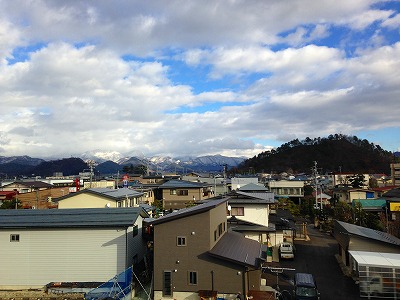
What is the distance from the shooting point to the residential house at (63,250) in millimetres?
18219

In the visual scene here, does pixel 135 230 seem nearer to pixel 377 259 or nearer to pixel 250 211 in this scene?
pixel 250 211

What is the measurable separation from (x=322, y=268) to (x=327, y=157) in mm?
115809

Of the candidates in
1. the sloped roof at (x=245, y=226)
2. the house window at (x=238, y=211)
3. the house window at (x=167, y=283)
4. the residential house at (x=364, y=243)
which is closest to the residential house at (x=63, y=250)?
the house window at (x=167, y=283)

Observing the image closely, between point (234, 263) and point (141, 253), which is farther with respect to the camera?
point (141, 253)

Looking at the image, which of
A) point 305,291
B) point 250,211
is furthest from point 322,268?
point 305,291

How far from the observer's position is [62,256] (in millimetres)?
18391

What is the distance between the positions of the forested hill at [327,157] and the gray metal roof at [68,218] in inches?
4267

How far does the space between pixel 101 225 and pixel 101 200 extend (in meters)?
11.8

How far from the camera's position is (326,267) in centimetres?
2205

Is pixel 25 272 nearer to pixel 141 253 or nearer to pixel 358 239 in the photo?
pixel 141 253

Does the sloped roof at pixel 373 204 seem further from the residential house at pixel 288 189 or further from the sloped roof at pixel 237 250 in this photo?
the sloped roof at pixel 237 250

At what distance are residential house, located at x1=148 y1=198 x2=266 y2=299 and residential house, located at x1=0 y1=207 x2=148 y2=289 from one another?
3248 millimetres

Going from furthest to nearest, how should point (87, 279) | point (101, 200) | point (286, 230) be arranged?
point (101, 200) < point (286, 230) < point (87, 279)

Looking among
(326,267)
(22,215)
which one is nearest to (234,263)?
(326,267)
